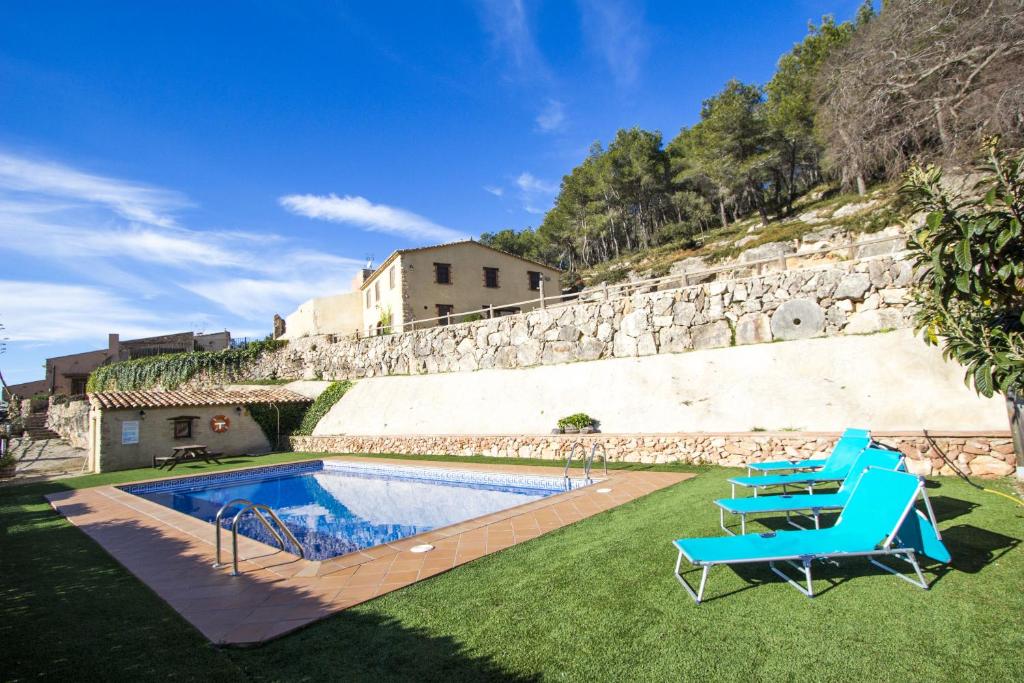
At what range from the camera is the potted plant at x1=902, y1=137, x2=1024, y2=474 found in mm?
4598

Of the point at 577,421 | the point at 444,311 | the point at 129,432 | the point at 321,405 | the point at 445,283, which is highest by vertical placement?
the point at 445,283

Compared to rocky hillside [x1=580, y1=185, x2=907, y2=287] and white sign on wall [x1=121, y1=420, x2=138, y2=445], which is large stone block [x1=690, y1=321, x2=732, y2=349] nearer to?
rocky hillside [x1=580, y1=185, x2=907, y2=287]

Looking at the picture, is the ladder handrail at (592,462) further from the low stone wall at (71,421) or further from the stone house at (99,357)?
the stone house at (99,357)

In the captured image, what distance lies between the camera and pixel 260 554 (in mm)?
5918

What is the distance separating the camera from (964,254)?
15.1 ft

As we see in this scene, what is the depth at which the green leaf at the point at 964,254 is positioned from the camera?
4.59 metres

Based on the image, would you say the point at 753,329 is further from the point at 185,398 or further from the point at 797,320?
the point at 185,398

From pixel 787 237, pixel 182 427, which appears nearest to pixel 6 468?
pixel 182 427

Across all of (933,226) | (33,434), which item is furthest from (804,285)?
(33,434)

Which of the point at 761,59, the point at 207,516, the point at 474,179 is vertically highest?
the point at 761,59

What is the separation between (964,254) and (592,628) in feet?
15.6

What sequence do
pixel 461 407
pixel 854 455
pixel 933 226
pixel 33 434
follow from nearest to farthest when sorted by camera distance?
1. pixel 933 226
2. pixel 854 455
3. pixel 461 407
4. pixel 33 434

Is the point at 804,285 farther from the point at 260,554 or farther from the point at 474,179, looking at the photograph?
the point at 474,179

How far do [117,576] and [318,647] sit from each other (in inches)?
139
